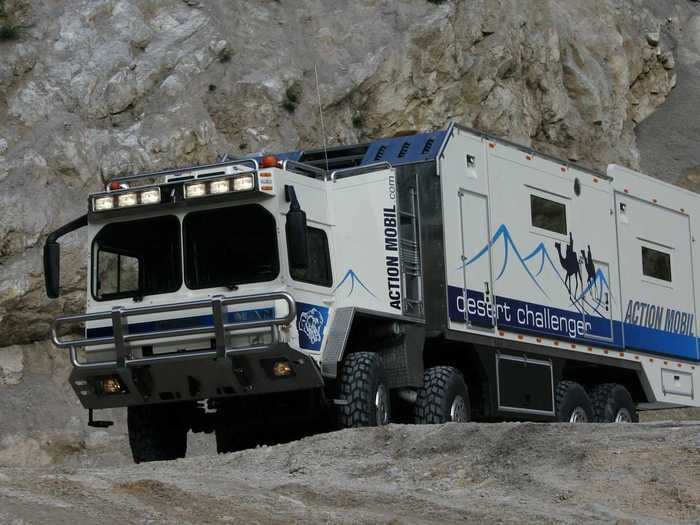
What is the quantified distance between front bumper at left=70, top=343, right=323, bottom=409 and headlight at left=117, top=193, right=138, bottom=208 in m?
1.71

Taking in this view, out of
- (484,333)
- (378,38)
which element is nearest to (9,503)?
(484,333)

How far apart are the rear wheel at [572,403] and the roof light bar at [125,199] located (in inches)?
258

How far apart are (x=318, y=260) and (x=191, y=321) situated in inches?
61.7

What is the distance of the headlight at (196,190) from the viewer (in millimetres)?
13672

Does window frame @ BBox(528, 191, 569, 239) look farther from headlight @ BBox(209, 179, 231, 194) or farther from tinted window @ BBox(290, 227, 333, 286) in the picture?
headlight @ BBox(209, 179, 231, 194)

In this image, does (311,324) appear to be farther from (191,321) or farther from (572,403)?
(572,403)

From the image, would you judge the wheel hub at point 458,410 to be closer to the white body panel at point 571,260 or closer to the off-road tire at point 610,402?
the white body panel at point 571,260

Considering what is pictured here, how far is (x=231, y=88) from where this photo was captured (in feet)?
102

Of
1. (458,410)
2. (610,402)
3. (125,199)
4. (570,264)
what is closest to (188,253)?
(125,199)

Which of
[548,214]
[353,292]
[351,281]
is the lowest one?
[353,292]

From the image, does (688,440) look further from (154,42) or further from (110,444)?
(154,42)

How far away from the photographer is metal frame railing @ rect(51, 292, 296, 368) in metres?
13.2

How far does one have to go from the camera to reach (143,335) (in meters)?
13.5

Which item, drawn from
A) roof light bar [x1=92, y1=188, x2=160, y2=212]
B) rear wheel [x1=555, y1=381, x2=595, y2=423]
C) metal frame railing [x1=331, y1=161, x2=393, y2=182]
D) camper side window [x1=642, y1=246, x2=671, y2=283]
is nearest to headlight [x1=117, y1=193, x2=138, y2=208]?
roof light bar [x1=92, y1=188, x2=160, y2=212]
